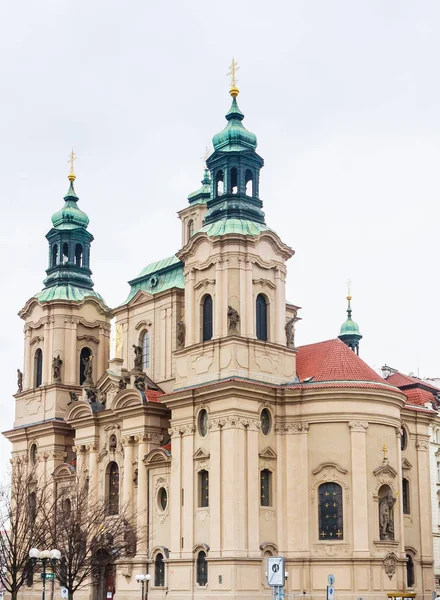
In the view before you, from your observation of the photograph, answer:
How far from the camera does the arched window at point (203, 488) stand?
154 feet

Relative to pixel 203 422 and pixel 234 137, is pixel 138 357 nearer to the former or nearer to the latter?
pixel 203 422

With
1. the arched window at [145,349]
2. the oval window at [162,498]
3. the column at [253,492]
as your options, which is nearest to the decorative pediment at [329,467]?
the column at [253,492]

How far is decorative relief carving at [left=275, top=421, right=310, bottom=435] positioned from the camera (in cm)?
4731

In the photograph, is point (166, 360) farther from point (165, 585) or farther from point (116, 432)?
point (165, 585)

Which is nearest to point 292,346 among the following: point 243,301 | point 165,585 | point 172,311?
point 243,301

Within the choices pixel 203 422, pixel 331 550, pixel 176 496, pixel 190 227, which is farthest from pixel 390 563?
pixel 190 227

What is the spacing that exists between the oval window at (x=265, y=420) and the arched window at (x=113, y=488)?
34.0 ft

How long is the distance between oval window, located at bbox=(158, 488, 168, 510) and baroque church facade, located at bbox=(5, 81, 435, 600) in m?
0.06

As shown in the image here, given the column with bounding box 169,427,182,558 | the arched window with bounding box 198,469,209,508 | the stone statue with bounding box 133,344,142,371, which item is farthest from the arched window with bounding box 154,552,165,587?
the stone statue with bounding box 133,344,142,371

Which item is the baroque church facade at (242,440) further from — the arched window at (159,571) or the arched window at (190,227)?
the arched window at (190,227)

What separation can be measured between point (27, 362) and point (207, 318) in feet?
55.7

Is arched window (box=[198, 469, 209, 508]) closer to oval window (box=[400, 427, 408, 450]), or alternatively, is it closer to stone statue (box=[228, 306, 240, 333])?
stone statue (box=[228, 306, 240, 333])

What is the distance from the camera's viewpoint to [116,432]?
54031 mm

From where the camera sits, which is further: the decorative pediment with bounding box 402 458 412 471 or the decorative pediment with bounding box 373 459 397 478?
the decorative pediment with bounding box 402 458 412 471
